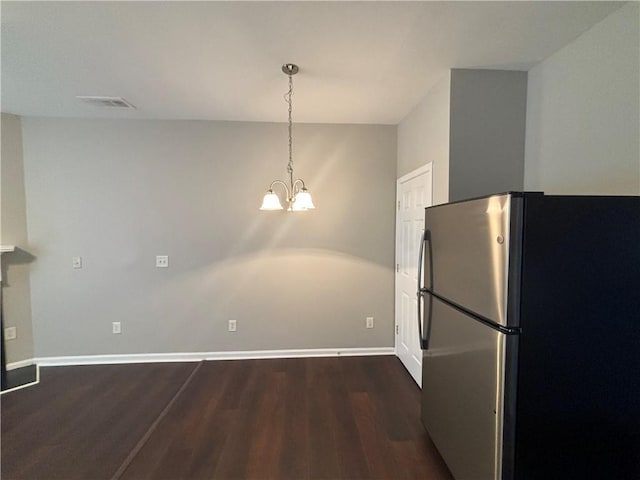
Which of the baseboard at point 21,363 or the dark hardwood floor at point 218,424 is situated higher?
the baseboard at point 21,363

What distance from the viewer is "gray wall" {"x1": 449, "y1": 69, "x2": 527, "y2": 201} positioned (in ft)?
6.87

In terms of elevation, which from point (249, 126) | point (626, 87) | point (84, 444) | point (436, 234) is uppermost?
point (249, 126)

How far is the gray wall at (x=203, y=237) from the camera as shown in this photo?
10.1ft

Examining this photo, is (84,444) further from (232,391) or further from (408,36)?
(408,36)

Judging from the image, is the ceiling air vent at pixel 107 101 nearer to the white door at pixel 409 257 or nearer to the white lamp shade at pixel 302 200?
the white lamp shade at pixel 302 200

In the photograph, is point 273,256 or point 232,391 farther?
point 273,256

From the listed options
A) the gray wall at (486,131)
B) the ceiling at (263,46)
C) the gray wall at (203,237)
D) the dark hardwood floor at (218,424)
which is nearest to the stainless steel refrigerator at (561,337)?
the dark hardwood floor at (218,424)

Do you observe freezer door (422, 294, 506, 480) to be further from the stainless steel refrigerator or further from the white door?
the white door

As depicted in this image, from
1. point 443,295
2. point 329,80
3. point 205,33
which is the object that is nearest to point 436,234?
point 443,295

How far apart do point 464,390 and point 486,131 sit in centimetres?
183

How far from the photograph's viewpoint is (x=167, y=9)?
1496 millimetres

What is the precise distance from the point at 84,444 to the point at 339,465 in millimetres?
1842

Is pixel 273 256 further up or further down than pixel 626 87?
further down

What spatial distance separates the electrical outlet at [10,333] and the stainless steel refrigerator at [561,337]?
4.43 meters
